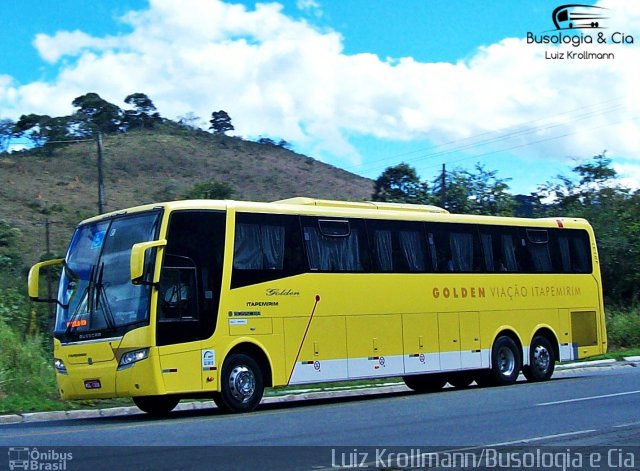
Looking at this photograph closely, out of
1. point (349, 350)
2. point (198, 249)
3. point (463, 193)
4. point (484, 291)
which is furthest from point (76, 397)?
point (463, 193)

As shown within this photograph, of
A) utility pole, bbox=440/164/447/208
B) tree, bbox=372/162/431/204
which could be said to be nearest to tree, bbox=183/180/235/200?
tree, bbox=372/162/431/204

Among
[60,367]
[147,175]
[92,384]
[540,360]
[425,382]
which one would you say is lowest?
[425,382]

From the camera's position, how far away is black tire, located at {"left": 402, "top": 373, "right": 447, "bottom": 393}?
2153 centimetres

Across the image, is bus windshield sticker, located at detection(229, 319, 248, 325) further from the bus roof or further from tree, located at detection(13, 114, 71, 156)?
tree, located at detection(13, 114, 71, 156)

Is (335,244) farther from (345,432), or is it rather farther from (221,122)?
(221,122)

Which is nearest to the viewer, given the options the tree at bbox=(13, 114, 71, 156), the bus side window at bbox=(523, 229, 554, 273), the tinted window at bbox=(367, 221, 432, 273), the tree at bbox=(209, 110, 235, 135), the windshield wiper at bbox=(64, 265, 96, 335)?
the windshield wiper at bbox=(64, 265, 96, 335)

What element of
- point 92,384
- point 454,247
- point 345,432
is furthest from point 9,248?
point 345,432

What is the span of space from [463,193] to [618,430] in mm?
32774

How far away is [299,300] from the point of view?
1736cm

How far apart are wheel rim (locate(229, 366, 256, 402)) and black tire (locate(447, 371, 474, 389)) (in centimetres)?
672

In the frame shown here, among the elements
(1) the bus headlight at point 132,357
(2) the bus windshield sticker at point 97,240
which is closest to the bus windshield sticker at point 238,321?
(1) the bus headlight at point 132,357

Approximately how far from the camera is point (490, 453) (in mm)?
10516

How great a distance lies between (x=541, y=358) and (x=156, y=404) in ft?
32.7

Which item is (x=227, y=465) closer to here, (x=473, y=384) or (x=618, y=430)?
(x=618, y=430)
